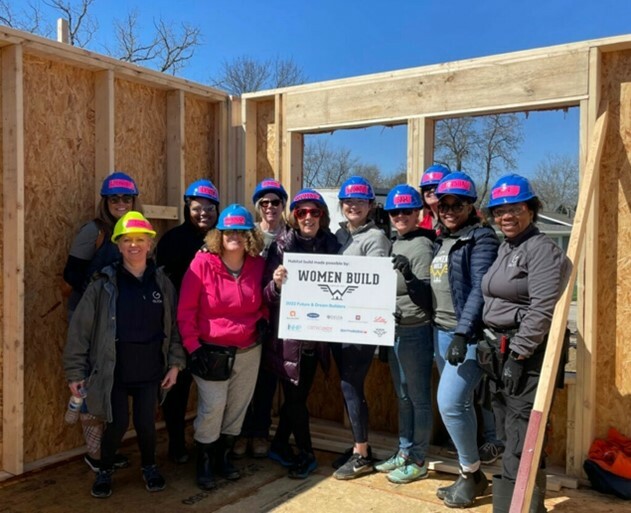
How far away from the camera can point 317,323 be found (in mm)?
3914

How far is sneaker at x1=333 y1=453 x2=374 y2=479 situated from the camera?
414 cm

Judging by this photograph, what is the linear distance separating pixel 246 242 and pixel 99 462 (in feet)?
5.96

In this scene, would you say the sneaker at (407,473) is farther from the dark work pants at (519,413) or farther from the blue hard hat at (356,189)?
the blue hard hat at (356,189)

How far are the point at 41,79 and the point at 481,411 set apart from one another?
425cm

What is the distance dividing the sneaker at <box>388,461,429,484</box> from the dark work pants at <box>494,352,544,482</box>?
37.1 inches

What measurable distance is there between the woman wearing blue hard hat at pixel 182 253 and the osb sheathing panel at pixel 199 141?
1.05m

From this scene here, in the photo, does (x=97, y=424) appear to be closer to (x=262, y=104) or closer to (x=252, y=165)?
(x=252, y=165)

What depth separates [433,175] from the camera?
4.34 meters

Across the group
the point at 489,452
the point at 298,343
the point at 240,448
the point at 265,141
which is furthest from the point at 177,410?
the point at 265,141

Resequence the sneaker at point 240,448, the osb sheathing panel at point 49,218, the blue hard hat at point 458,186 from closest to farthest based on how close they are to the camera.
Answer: the blue hard hat at point 458,186, the osb sheathing panel at point 49,218, the sneaker at point 240,448

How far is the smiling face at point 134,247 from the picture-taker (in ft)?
12.4

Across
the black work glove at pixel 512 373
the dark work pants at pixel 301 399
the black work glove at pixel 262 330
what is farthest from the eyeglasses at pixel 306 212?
the black work glove at pixel 512 373

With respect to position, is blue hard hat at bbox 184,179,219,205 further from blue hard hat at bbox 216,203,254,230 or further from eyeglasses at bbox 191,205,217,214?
blue hard hat at bbox 216,203,254,230

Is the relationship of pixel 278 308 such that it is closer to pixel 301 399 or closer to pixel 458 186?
pixel 301 399
